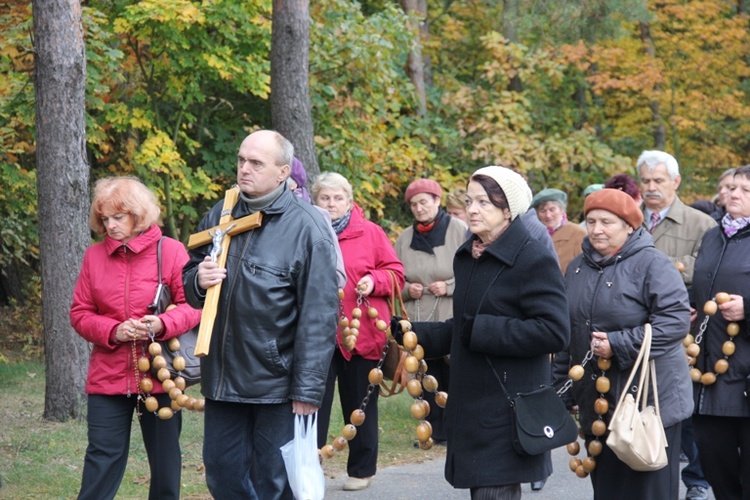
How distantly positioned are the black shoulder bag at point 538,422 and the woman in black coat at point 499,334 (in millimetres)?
43

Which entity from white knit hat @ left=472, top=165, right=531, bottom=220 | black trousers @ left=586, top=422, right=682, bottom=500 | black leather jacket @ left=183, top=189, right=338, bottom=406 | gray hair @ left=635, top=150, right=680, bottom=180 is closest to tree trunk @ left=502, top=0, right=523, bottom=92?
gray hair @ left=635, top=150, right=680, bottom=180

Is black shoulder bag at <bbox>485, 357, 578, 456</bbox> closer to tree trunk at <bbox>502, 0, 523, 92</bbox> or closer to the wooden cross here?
the wooden cross

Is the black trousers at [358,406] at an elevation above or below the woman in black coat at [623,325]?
below

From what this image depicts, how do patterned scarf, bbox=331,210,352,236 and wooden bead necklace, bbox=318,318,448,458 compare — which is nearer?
wooden bead necklace, bbox=318,318,448,458

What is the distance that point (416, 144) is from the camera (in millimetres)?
16781

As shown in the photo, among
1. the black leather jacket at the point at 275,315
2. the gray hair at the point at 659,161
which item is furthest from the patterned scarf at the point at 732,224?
the black leather jacket at the point at 275,315

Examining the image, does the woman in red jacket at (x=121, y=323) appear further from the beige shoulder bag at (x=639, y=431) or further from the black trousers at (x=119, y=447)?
the beige shoulder bag at (x=639, y=431)

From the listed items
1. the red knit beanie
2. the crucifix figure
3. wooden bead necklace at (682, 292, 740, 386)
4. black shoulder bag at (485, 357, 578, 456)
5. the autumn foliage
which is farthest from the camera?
the autumn foliage

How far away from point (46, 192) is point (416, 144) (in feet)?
28.9

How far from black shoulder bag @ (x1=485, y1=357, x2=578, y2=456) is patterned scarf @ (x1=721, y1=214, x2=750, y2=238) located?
1932mm

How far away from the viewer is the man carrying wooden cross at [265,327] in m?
4.78

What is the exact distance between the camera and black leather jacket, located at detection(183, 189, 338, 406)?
4.77 meters

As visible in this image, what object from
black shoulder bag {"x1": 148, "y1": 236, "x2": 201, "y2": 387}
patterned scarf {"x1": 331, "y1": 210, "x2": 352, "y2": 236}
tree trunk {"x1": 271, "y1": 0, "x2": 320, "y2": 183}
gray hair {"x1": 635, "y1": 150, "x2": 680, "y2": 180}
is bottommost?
black shoulder bag {"x1": 148, "y1": 236, "x2": 201, "y2": 387}

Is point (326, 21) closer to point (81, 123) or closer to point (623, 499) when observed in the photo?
point (81, 123)
